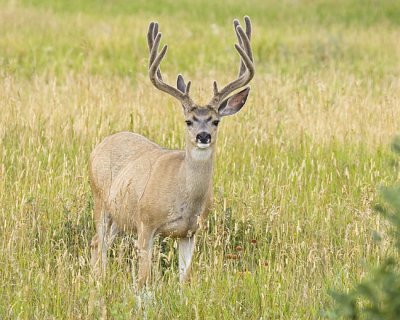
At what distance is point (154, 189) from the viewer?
6.35 metres

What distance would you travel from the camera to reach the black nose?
612cm

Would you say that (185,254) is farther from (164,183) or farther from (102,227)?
(102,227)

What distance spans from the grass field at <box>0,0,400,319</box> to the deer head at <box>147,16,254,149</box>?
0.51 meters

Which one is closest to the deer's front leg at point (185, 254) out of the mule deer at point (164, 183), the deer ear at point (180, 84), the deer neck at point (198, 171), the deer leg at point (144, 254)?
the mule deer at point (164, 183)

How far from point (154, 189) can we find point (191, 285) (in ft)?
3.19

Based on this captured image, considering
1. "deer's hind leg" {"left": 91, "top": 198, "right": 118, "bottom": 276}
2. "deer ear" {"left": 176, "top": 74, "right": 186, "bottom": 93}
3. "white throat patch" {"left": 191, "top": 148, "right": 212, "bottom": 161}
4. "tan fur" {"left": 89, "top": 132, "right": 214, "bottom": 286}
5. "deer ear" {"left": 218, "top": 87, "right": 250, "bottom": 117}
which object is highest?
"deer ear" {"left": 176, "top": 74, "right": 186, "bottom": 93}

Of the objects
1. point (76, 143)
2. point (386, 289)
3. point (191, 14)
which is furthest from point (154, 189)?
point (191, 14)

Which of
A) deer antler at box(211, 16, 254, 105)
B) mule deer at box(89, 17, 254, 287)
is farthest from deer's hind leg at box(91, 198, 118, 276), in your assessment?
deer antler at box(211, 16, 254, 105)

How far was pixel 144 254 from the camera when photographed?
6055 millimetres

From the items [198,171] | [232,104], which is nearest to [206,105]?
[232,104]

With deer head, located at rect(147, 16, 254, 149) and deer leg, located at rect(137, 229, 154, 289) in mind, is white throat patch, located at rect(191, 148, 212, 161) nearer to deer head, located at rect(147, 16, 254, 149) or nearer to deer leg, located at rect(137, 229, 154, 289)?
deer head, located at rect(147, 16, 254, 149)

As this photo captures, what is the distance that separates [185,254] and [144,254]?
13.7 inches

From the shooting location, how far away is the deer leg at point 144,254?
601 centimetres

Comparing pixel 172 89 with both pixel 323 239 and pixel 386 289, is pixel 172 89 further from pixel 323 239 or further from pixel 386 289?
pixel 386 289
